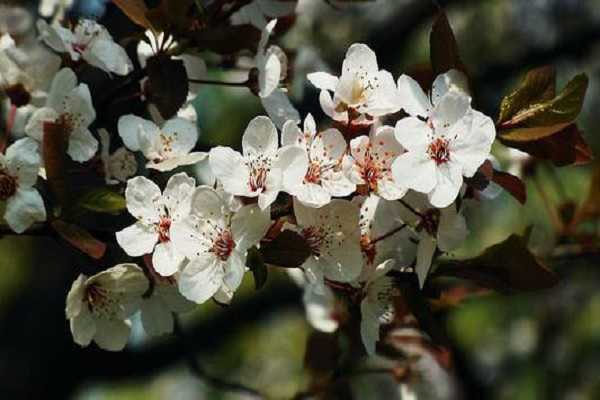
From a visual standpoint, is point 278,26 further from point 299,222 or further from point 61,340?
point 61,340

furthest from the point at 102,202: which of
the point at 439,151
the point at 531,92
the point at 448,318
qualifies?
the point at 448,318

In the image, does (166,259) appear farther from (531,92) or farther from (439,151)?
(531,92)

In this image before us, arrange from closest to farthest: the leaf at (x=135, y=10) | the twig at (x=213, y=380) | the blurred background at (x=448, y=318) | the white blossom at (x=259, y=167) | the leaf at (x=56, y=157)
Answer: the white blossom at (x=259, y=167) → the leaf at (x=56, y=157) → the leaf at (x=135, y=10) → the twig at (x=213, y=380) → the blurred background at (x=448, y=318)

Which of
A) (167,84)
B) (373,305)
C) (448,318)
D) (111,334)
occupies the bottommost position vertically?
(448,318)

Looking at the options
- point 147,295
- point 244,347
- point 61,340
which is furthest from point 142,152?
point 244,347

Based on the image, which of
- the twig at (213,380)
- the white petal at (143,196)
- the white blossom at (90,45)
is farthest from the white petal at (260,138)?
the twig at (213,380)

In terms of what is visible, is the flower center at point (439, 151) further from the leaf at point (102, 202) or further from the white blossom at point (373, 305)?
the leaf at point (102, 202)
